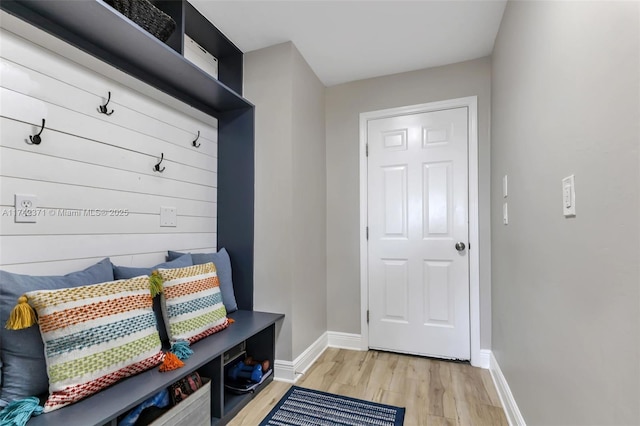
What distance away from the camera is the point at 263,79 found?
2.30m

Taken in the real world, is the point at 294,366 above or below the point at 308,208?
below

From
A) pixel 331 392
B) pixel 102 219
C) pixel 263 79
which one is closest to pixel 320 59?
pixel 263 79

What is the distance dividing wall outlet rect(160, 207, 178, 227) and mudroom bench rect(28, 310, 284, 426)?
28.5 inches

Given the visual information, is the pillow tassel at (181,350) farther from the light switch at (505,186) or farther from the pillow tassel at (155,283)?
the light switch at (505,186)

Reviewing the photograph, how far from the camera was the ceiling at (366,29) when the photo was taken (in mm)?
1878

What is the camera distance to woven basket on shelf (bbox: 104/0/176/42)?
1.43m

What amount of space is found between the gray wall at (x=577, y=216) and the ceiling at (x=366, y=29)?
431 millimetres

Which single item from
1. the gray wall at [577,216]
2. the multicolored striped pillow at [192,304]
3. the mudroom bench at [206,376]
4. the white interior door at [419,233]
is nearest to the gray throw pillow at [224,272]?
the mudroom bench at [206,376]

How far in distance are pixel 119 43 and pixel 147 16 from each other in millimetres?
191

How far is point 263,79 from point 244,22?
381 millimetres

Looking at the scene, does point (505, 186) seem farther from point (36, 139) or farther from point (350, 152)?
point (36, 139)

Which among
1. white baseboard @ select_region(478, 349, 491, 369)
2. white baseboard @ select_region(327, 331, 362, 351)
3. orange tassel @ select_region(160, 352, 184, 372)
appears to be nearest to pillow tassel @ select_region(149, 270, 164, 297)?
orange tassel @ select_region(160, 352, 184, 372)

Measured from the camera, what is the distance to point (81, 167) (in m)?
1.44

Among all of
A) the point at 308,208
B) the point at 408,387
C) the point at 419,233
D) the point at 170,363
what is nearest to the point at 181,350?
the point at 170,363
